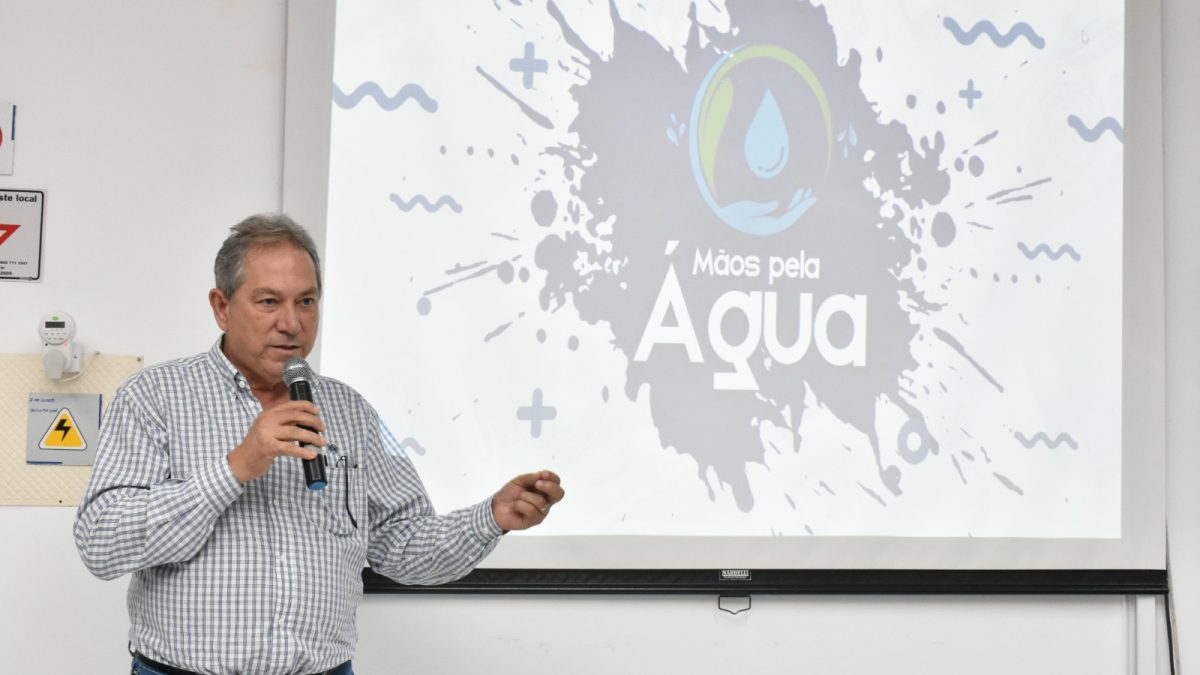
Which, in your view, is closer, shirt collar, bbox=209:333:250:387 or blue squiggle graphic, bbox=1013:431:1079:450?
shirt collar, bbox=209:333:250:387

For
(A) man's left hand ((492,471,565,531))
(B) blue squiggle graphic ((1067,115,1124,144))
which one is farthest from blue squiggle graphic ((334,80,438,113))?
(B) blue squiggle graphic ((1067,115,1124,144))

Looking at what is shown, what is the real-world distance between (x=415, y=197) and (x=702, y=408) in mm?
917

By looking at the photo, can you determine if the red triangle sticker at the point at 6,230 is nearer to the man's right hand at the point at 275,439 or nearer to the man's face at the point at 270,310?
the man's face at the point at 270,310

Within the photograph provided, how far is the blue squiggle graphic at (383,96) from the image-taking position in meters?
2.69

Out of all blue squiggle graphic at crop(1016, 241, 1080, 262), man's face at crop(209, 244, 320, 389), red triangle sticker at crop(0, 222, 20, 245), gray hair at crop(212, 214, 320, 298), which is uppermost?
blue squiggle graphic at crop(1016, 241, 1080, 262)

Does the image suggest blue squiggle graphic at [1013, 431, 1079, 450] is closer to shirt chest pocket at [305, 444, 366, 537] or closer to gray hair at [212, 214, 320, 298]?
shirt chest pocket at [305, 444, 366, 537]

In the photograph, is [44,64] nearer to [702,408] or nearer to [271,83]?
[271,83]

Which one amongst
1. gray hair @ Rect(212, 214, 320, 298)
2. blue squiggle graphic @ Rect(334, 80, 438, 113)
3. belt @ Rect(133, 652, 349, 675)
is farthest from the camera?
blue squiggle graphic @ Rect(334, 80, 438, 113)

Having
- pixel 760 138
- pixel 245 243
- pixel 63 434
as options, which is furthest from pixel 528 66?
pixel 63 434

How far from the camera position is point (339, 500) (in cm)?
187

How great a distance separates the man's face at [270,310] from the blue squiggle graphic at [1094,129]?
2236 mm

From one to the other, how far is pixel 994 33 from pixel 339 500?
223 centimetres

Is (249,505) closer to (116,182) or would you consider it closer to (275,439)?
(275,439)

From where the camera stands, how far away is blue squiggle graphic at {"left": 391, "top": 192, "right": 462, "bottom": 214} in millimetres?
2689
